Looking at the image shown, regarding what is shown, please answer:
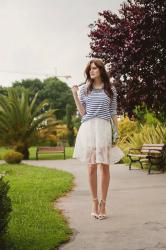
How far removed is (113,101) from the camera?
7191 millimetres

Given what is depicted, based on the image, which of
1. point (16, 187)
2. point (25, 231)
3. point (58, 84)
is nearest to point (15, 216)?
point (25, 231)

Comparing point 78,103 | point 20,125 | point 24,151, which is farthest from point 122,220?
point 24,151

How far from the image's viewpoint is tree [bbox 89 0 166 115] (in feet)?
47.3

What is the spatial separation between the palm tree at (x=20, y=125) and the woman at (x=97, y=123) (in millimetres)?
22337

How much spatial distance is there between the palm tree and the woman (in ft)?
73.3

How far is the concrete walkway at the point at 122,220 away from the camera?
5.57 metres

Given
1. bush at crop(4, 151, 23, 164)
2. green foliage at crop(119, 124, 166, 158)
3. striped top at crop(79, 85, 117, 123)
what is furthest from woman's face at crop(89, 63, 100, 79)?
bush at crop(4, 151, 23, 164)

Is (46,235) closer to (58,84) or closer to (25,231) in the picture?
(25,231)

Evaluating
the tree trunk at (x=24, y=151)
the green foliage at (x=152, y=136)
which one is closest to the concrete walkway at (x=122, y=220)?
the green foliage at (x=152, y=136)

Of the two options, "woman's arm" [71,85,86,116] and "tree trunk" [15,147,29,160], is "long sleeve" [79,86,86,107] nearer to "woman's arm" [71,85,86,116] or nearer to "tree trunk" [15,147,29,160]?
"woman's arm" [71,85,86,116]

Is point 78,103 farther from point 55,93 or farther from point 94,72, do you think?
point 55,93

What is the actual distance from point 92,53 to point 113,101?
8688 mm

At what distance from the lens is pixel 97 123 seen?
707 cm

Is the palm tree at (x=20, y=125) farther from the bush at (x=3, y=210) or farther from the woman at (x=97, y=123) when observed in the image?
the bush at (x=3, y=210)
